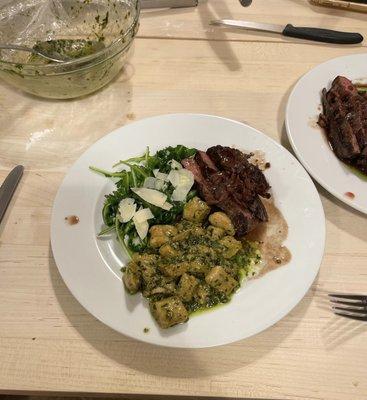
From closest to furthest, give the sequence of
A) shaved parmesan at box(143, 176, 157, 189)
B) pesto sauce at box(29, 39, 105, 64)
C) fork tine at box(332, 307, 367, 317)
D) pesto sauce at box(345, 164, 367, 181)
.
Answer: fork tine at box(332, 307, 367, 317) < shaved parmesan at box(143, 176, 157, 189) < pesto sauce at box(345, 164, 367, 181) < pesto sauce at box(29, 39, 105, 64)

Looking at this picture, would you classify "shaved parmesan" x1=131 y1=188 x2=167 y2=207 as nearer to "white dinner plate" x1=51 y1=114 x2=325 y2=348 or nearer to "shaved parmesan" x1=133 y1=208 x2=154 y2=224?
"shaved parmesan" x1=133 y1=208 x2=154 y2=224

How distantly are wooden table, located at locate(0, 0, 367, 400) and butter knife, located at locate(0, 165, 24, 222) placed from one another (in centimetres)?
4

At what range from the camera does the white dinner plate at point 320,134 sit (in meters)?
1.83

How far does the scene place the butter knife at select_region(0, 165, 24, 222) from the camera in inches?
70.6

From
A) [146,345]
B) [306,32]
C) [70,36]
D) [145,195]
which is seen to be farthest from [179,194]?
[306,32]

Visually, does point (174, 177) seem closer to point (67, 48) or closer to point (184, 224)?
point (184, 224)

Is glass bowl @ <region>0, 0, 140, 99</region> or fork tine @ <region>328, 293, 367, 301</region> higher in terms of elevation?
glass bowl @ <region>0, 0, 140, 99</region>

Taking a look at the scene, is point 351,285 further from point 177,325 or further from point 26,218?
point 26,218

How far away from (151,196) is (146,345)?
61cm

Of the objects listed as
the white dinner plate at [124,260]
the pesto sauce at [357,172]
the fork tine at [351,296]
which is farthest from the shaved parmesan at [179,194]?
the pesto sauce at [357,172]

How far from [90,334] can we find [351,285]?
1.13m

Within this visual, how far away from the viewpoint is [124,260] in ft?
5.35

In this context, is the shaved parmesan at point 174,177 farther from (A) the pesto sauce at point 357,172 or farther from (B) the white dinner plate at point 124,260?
(A) the pesto sauce at point 357,172

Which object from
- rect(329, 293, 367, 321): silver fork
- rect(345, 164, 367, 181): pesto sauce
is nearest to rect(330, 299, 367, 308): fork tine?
rect(329, 293, 367, 321): silver fork
